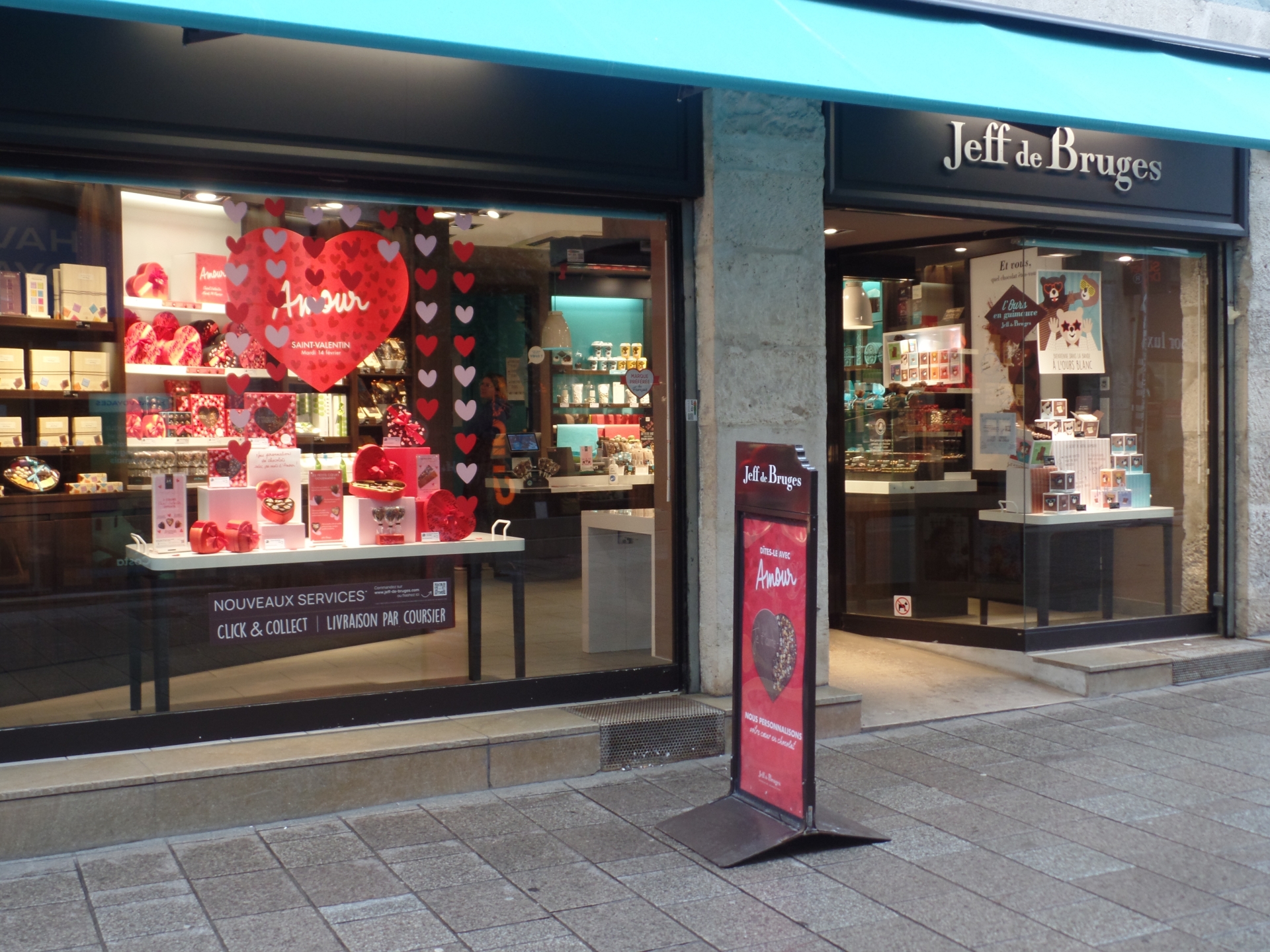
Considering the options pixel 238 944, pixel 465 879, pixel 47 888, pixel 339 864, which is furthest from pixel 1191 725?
pixel 47 888

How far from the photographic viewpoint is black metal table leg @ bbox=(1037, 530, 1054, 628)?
716 centimetres

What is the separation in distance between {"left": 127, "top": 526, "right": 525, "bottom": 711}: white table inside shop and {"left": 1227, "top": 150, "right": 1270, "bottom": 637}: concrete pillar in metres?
4.90

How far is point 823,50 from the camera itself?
16.3ft

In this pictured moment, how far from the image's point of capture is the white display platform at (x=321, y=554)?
4996mm

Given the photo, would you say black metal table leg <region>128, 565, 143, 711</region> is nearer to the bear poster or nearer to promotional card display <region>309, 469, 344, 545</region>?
promotional card display <region>309, 469, 344, 545</region>

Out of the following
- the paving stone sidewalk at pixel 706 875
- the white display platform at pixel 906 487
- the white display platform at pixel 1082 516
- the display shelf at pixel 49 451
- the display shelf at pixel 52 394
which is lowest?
the paving stone sidewalk at pixel 706 875

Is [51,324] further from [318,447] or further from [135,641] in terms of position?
[135,641]

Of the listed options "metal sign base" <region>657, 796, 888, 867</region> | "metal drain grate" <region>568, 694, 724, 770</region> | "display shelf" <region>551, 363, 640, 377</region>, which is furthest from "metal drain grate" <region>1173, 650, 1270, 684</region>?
"display shelf" <region>551, 363, 640, 377</region>

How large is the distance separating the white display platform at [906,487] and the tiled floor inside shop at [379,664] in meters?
2.58

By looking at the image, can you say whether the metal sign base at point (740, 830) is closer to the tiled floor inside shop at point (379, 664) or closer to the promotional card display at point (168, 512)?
the tiled floor inside shop at point (379, 664)

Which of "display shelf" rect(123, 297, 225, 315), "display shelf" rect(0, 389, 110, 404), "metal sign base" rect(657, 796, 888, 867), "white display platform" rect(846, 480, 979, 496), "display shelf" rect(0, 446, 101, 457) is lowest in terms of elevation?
"metal sign base" rect(657, 796, 888, 867)

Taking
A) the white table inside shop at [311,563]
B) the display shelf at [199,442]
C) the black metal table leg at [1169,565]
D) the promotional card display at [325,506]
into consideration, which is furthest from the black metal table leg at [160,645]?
the black metal table leg at [1169,565]

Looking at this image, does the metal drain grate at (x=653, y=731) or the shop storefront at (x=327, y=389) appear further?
the metal drain grate at (x=653, y=731)

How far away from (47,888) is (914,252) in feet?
19.9
